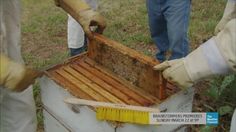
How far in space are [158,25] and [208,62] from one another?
6.27ft

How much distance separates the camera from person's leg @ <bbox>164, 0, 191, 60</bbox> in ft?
12.9

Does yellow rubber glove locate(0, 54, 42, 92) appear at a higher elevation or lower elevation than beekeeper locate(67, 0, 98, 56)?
higher

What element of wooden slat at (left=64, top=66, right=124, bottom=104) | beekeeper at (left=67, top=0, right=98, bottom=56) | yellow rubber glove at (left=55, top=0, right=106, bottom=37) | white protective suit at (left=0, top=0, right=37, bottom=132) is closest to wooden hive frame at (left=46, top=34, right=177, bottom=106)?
wooden slat at (left=64, top=66, right=124, bottom=104)

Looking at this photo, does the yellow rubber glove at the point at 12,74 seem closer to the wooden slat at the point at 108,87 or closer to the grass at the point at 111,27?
the wooden slat at the point at 108,87

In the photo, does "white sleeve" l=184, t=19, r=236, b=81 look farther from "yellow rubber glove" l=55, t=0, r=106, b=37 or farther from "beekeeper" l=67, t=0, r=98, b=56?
"beekeeper" l=67, t=0, r=98, b=56

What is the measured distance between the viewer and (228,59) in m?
2.36

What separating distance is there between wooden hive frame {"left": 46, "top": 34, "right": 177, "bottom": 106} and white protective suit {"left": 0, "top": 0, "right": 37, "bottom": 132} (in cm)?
28

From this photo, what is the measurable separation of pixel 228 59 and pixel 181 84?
1.25 feet

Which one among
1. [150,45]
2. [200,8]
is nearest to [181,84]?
[150,45]

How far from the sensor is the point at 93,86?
2924 mm

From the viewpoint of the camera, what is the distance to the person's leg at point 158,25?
4.13 meters

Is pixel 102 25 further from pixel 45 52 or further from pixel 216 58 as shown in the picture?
pixel 45 52

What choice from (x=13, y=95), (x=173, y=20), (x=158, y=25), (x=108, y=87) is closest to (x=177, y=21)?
(x=173, y=20)

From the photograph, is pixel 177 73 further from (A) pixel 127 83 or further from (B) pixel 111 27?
(B) pixel 111 27
